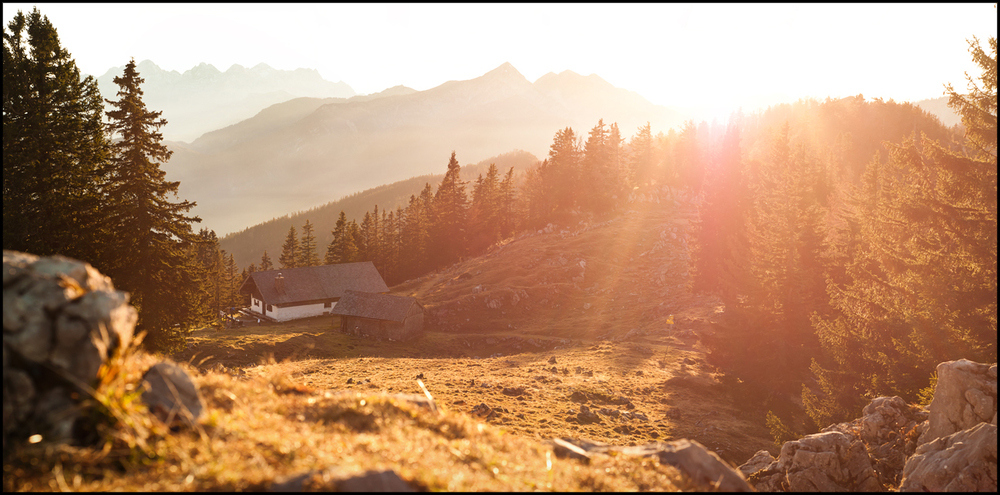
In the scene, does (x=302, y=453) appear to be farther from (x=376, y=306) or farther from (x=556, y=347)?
(x=376, y=306)

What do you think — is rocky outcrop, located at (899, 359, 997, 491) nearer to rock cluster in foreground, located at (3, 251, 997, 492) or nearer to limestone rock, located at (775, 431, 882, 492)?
rock cluster in foreground, located at (3, 251, 997, 492)

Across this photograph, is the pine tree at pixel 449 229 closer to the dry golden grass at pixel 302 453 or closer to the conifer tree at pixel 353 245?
the conifer tree at pixel 353 245

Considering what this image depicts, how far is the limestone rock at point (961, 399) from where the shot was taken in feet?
42.1

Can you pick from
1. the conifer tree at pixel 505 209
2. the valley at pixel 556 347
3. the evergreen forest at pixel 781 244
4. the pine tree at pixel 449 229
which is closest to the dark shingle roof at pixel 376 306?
the valley at pixel 556 347

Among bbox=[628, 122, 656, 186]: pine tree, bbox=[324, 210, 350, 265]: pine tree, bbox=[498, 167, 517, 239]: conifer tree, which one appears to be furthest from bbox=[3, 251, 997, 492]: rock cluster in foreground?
bbox=[628, 122, 656, 186]: pine tree

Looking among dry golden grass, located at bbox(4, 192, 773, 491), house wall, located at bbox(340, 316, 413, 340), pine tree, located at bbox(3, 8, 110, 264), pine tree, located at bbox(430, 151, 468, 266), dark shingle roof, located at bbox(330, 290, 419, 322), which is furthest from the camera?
pine tree, located at bbox(430, 151, 468, 266)

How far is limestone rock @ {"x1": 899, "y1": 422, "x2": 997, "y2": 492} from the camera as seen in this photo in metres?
10.5

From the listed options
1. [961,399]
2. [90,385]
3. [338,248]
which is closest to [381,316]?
[338,248]

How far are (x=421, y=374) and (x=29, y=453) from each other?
27.3 m

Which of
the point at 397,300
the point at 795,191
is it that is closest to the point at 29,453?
the point at 795,191

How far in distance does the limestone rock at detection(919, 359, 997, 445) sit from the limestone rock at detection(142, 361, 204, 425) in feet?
59.6

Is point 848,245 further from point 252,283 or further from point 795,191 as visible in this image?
point 252,283

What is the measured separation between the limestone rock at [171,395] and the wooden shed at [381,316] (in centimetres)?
4398

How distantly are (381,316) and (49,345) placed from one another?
1823 inches
